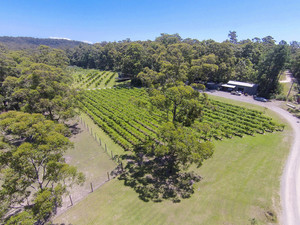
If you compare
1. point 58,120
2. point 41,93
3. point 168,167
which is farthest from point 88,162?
point 58,120

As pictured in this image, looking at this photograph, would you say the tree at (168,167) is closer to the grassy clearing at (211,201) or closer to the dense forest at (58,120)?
the dense forest at (58,120)

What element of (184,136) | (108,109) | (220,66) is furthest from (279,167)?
(220,66)

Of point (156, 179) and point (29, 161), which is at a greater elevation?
point (29, 161)

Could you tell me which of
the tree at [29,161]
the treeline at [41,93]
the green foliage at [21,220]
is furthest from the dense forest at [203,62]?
the green foliage at [21,220]

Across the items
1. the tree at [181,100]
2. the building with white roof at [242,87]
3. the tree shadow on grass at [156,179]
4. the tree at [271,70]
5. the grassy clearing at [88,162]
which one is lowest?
the grassy clearing at [88,162]

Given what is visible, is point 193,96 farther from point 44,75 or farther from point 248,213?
point 44,75

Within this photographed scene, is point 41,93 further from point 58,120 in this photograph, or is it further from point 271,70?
point 271,70

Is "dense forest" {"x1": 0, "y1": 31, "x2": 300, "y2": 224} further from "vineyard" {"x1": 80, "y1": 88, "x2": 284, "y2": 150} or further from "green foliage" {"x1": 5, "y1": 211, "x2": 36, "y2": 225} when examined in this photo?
"vineyard" {"x1": 80, "y1": 88, "x2": 284, "y2": 150}
